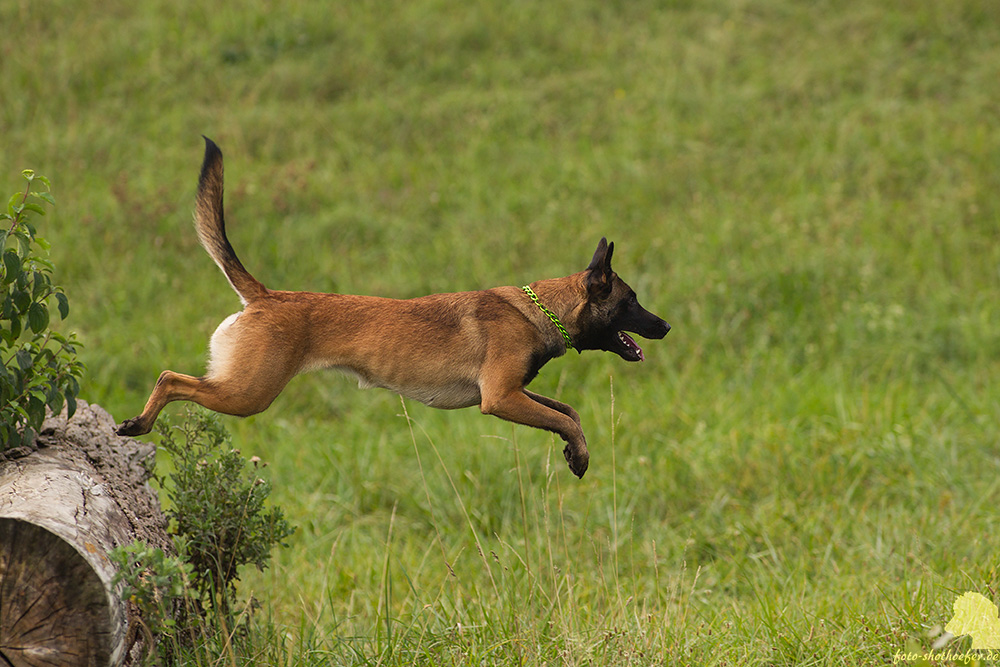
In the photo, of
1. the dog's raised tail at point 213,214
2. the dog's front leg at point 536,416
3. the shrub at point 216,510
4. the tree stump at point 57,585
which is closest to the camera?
the tree stump at point 57,585

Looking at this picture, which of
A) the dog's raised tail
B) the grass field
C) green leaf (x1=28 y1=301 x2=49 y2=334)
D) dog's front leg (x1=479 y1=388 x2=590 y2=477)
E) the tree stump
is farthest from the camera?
the grass field

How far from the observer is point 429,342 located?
116 inches

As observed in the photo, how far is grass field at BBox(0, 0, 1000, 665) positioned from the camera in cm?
443

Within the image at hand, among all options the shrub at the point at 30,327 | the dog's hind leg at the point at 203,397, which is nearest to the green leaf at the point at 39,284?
the shrub at the point at 30,327

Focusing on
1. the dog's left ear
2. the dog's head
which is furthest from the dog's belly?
the dog's left ear

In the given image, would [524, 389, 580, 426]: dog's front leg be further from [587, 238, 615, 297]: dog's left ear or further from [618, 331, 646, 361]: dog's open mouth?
[587, 238, 615, 297]: dog's left ear

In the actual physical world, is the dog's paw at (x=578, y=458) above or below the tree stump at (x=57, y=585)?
above

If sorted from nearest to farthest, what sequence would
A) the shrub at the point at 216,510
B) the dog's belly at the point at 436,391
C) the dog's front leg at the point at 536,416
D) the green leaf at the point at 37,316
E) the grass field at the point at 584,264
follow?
the dog's front leg at the point at 536,416 → the dog's belly at the point at 436,391 → the green leaf at the point at 37,316 → the shrub at the point at 216,510 → the grass field at the point at 584,264

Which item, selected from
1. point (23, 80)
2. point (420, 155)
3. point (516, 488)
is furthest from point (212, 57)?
point (516, 488)

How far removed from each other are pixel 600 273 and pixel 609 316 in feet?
0.52

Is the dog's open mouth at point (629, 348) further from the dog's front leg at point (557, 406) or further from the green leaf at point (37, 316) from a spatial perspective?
the green leaf at point (37, 316)

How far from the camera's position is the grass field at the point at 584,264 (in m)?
4.43

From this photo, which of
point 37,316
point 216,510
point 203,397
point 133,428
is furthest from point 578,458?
point 37,316

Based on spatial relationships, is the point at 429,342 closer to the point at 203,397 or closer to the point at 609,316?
the point at 609,316
